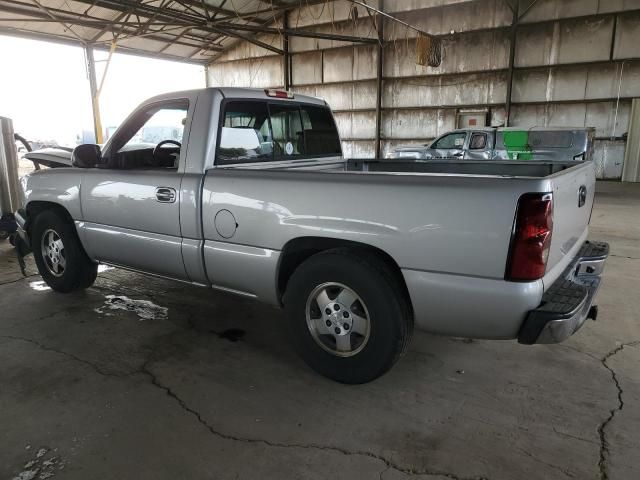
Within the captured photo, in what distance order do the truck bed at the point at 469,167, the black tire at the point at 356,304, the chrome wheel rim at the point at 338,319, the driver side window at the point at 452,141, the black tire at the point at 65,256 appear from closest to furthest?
the black tire at the point at 356,304 < the chrome wheel rim at the point at 338,319 < the truck bed at the point at 469,167 < the black tire at the point at 65,256 < the driver side window at the point at 452,141

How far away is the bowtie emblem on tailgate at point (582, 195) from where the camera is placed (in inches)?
113

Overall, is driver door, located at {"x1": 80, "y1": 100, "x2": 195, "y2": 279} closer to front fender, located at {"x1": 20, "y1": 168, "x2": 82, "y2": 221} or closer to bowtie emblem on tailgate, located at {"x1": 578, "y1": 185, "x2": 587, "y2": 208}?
front fender, located at {"x1": 20, "y1": 168, "x2": 82, "y2": 221}

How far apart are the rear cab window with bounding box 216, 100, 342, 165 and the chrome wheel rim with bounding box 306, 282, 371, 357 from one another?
126 cm

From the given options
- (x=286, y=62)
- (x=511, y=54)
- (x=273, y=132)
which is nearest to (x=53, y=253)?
(x=273, y=132)

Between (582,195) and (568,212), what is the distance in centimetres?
46

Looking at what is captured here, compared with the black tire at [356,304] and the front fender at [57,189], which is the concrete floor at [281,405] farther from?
the front fender at [57,189]

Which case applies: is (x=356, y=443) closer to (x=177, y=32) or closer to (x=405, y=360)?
(x=405, y=360)

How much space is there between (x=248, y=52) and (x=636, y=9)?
15456 millimetres

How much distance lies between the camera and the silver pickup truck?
2.25 meters

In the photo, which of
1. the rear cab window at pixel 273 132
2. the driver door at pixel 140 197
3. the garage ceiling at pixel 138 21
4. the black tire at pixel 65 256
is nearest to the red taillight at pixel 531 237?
the rear cab window at pixel 273 132

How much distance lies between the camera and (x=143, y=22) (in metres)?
17.9

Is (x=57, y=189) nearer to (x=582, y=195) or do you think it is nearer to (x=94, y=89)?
(x=582, y=195)

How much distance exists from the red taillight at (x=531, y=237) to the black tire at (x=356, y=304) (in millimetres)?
655

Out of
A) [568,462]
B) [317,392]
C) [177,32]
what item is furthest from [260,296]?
[177,32]
